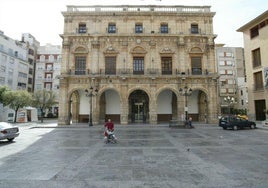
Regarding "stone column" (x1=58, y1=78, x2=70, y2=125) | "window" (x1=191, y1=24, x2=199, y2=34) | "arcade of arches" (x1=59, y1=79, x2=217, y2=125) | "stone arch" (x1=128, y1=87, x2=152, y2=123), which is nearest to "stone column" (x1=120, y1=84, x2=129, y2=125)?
"arcade of arches" (x1=59, y1=79, x2=217, y2=125)

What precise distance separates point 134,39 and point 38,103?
20737 mm

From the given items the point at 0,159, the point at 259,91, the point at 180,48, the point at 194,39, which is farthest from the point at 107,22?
the point at 259,91

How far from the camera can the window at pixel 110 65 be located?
24156 millimetres

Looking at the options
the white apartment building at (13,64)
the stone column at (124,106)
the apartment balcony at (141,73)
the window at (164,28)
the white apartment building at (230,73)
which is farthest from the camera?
the white apartment building at (230,73)

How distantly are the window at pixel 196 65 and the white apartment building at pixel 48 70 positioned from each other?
37.2 meters

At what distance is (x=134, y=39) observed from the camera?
24578 millimetres

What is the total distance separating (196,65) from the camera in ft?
80.9

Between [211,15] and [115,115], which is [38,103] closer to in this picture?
[115,115]

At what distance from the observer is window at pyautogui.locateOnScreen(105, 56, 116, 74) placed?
24156mm

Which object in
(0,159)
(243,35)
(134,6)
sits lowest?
(0,159)

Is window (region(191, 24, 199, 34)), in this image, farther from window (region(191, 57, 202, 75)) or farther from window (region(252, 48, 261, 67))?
window (region(252, 48, 261, 67))

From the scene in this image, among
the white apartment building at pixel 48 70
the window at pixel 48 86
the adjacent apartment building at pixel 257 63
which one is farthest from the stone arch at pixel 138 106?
the window at pixel 48 86

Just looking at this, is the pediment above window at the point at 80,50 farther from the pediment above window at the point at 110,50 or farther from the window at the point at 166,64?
the window at the point at 166,64

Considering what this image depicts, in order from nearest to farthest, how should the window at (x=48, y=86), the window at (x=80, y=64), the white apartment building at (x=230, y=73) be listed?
the window at (x=80, y=64)
the white apartment building at (x=230, y=73)
the window at (x=48, y=86)
